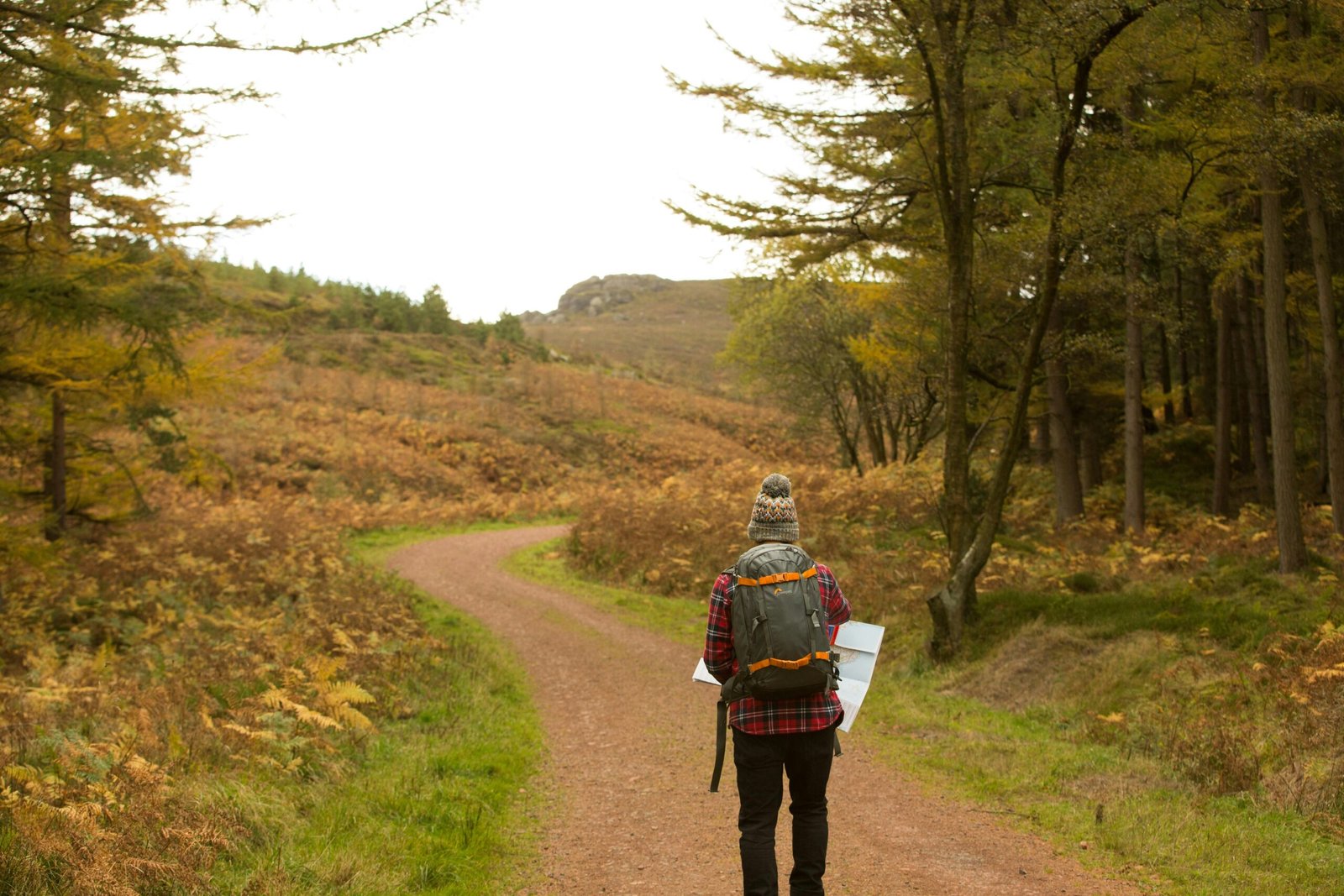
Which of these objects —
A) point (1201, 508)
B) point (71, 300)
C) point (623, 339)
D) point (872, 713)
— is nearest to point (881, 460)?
point (1201, 508)

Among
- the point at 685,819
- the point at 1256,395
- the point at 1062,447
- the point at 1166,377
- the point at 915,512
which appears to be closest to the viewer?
the point at 685,819

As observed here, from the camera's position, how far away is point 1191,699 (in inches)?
329

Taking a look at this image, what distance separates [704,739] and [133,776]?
189 inches

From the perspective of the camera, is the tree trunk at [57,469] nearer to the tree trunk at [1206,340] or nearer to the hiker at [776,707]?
the hiker at [776,707]

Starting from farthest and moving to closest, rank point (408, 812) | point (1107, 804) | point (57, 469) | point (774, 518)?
point (57, 469) → point (1107, 804) → point (408, 812) → point (774, 518)

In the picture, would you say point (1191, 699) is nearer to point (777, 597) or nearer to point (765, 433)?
point (777, 597)

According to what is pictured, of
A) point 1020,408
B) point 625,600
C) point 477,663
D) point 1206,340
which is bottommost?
point 625,600

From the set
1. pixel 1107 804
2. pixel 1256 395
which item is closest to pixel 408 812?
pixel 1107 804

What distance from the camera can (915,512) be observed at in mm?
18734

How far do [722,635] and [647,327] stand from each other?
12671cm

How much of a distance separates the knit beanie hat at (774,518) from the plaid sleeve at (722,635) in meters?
0.27

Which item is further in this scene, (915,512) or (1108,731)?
(915,512)

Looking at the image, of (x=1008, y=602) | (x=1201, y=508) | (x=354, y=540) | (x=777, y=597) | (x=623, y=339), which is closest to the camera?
(x=777, y=597)

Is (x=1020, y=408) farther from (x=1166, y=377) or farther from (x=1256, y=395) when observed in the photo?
(x=1166, y=377)
